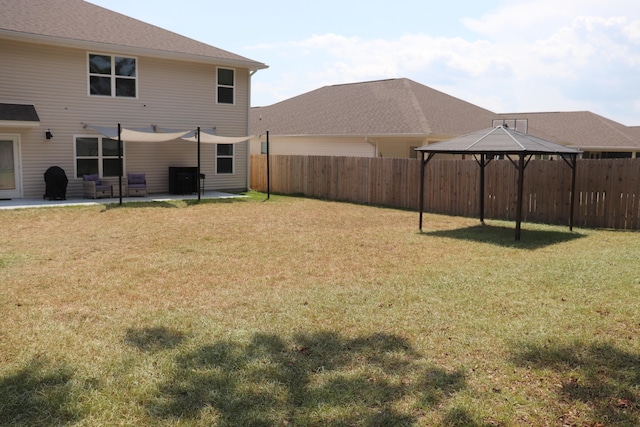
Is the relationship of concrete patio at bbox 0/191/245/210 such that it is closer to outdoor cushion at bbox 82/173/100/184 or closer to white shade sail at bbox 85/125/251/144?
outdoor cushion at bbox 82/173/100/184

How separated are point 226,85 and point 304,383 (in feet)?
60.7

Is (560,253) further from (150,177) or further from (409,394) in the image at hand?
(150,177)

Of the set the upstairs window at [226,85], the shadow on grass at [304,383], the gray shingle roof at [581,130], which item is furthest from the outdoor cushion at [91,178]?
the gray shingle roof at [581,130]

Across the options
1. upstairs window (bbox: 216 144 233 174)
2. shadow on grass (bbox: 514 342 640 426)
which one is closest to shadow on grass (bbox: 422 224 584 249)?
shadow on grass (bbox: 514 342 640 426)

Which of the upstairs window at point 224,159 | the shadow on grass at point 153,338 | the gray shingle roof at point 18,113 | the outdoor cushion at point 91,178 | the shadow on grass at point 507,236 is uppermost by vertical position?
the gray shingle roof at point 18,113

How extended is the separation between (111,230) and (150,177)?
8211mm

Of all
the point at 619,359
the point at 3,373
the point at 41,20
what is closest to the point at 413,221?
the point at 619,359

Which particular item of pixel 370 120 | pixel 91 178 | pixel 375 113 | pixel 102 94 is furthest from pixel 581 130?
pixel 91 178

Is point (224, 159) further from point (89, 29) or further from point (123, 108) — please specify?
point (89, 29)

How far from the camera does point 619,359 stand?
4723 mm

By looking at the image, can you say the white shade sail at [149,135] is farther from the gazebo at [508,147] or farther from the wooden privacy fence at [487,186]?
the gazebo at [508,147]

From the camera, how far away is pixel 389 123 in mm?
23750

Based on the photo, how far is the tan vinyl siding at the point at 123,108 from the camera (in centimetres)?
1694

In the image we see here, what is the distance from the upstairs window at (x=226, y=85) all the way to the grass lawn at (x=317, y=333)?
1186 centimetres
